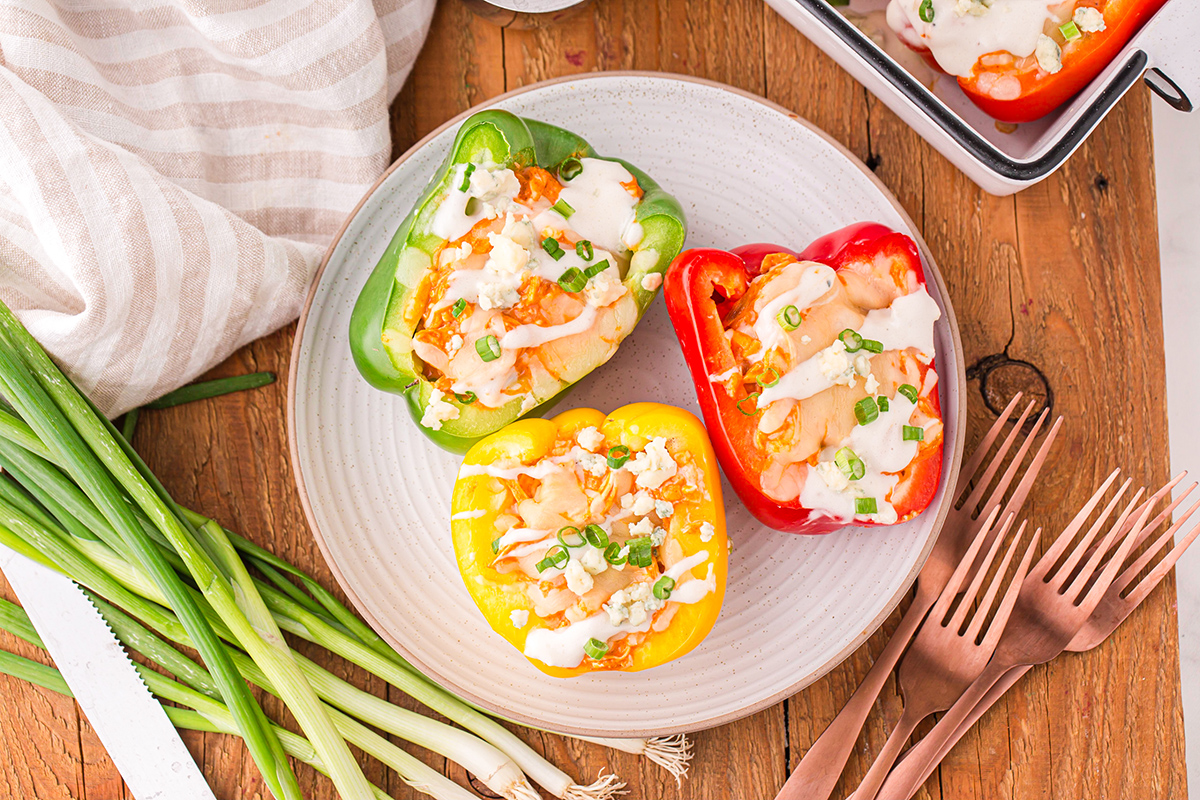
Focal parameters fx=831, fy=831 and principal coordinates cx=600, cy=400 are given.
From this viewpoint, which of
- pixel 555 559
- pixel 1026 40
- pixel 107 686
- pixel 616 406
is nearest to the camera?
pixel 555 559

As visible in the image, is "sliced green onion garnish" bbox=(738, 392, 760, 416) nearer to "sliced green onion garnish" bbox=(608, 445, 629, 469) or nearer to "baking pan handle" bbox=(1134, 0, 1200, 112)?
"sliced green onion garnish" bbox=(608, 445, 629, 469)

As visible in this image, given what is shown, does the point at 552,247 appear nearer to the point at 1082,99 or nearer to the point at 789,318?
the point at 789,318

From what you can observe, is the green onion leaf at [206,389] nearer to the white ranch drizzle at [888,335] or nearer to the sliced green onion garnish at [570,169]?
the sliced green onion garnish at [570,169]

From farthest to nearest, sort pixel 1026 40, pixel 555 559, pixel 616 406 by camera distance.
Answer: pixel 616 406 → pixel 1026 40 → pixel 555 559

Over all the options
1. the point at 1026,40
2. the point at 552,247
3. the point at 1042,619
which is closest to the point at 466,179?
the point at 552,247

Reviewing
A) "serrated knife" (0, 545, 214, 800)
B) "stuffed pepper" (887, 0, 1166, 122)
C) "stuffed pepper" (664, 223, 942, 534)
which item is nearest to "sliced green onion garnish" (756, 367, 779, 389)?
"stuffed pepper" (664, 223, 942, 534)

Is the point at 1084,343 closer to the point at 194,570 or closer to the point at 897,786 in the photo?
the point at 897,786
